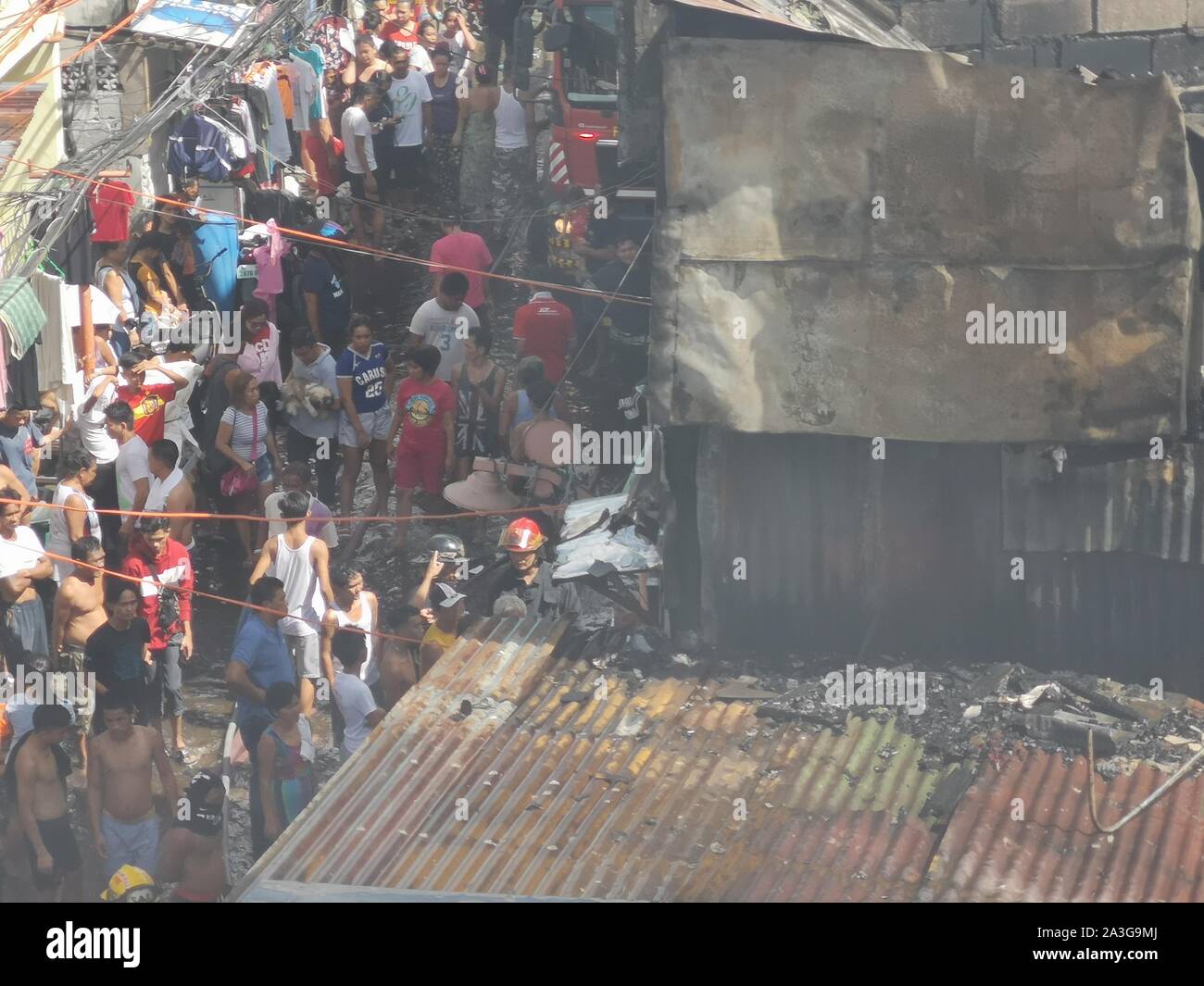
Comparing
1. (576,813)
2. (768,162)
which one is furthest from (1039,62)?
(576,813)

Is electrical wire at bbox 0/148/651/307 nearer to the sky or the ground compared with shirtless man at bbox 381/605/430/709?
nearer to the sky

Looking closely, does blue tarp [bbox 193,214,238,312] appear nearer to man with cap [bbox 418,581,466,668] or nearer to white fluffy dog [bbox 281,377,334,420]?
white fluffy dog [bbox 281,377,334,420]

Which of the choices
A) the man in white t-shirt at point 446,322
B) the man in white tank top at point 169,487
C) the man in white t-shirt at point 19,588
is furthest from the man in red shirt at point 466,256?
the man in white t-shirt at point 19,588

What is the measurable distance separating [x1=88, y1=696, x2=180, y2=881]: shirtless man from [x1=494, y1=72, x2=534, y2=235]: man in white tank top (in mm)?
8884

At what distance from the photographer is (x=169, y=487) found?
39.5 ft

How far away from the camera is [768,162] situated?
→ 9.88 metres

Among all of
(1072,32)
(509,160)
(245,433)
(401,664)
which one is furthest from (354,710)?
(509,160)

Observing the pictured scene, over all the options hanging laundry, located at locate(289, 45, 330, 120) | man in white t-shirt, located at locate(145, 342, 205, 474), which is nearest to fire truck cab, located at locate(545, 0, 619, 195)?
hanging laundry, located at locate(289, 45, 330, 120)

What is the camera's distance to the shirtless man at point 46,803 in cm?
1024

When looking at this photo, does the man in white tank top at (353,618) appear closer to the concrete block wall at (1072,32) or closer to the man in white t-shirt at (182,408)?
the man in white t-shirt at (182,408)

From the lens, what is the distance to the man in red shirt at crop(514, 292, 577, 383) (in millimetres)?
13867

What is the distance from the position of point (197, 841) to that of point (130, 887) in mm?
478

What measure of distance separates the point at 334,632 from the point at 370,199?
810 cm

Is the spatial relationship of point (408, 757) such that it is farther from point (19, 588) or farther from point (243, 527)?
point (243, 527)
